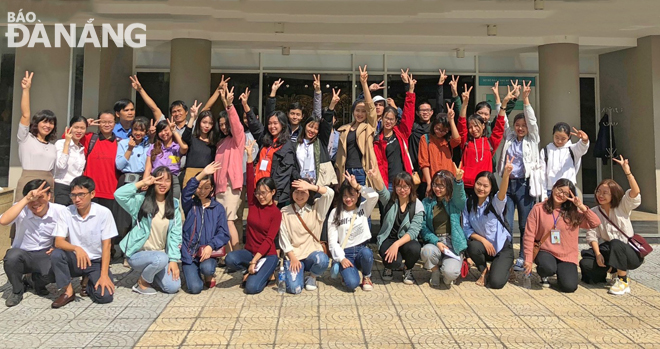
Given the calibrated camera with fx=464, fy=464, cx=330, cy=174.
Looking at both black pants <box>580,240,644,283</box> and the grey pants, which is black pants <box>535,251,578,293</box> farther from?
the grey pants

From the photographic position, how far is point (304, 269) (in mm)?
4762

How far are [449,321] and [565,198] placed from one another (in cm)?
189

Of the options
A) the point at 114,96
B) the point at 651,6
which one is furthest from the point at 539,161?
the point at 114,96

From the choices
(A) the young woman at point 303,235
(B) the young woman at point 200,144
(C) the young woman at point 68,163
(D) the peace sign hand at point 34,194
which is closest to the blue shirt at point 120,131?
(C) the young woman at point 68,163

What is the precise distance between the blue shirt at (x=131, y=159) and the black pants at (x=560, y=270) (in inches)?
175

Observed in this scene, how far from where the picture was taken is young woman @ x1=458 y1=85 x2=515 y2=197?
5352 millimetres

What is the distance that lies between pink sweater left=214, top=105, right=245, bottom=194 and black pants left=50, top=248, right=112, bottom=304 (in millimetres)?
1522

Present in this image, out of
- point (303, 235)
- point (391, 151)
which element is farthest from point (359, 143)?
point (303, 235)

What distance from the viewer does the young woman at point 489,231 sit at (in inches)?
189

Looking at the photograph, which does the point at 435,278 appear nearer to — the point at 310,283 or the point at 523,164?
the point at 310,283

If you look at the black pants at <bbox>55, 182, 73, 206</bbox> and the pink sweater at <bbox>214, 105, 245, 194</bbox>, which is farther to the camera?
the pink sweater at <bbox>214, 105, 245, 194</bbox>

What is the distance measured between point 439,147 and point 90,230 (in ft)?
12.6

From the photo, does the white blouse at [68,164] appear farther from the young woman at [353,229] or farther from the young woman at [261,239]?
the young woman at [353,229]
